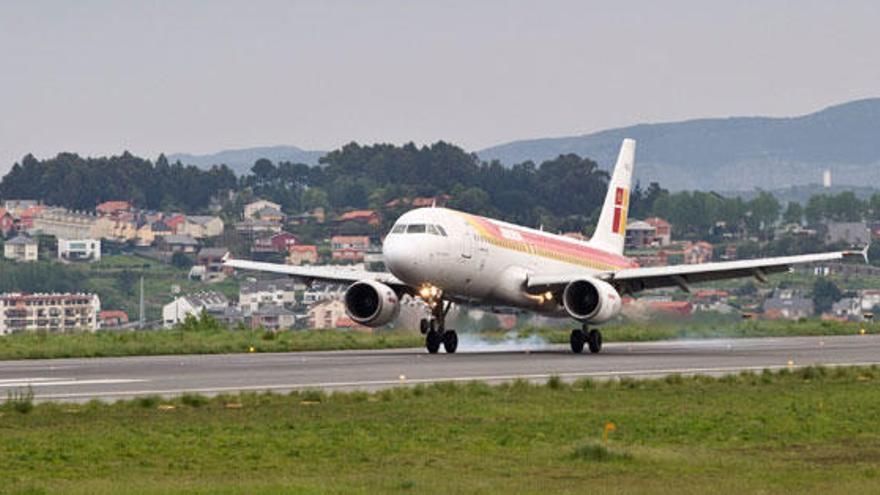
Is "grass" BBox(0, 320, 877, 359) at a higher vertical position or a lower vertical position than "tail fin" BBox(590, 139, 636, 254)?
lower

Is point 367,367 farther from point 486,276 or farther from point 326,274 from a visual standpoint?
point 326,274

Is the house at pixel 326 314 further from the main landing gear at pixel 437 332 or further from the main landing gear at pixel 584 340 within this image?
the main landing gear at pixel 437 332

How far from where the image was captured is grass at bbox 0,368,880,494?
87.0 feet

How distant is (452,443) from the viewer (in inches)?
1218

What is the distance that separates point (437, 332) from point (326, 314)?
126 metres

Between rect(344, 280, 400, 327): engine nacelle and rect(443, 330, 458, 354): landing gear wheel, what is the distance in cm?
175

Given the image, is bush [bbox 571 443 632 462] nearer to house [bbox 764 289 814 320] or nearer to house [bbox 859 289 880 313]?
house [bbox 764 289 814 320]

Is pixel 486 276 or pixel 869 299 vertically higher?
pixel 869 299

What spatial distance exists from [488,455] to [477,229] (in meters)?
32.8

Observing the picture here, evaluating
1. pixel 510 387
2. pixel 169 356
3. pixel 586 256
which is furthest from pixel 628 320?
pixel 510 387

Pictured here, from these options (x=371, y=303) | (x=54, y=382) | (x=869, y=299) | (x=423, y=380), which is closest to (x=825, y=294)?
(x=869, y=299)

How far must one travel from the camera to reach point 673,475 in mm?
27422

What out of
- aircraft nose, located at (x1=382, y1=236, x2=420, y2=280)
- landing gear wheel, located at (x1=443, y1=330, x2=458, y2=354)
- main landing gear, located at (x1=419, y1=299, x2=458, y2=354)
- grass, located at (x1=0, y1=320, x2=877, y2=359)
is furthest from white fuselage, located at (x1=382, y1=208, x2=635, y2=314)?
grass, located at (x1=0, y1=320, x2=877, y2=359)

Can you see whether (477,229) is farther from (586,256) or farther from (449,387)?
(449,387)
